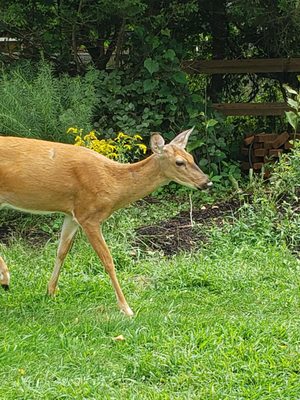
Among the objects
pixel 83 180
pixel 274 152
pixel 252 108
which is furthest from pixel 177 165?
pixel 252 108

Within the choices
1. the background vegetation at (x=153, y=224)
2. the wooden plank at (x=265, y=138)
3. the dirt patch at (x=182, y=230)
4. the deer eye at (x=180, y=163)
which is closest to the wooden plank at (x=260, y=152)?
the wooden plank at (x=265, y=138)

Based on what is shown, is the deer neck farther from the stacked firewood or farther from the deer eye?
the stacked firewood

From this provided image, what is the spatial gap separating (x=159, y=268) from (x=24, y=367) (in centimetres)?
213

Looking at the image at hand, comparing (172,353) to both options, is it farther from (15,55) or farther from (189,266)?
(15,55)

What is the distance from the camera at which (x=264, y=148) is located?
10.6 metres

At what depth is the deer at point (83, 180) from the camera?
5.37 m

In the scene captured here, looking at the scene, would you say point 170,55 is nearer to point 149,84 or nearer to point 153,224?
point 149,84

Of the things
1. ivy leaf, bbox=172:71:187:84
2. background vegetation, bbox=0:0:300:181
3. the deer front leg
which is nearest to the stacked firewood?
background vegetation, bbox=0:0:300:181

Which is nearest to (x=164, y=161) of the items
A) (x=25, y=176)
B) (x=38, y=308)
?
(x=25, y=176)

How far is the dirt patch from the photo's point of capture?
7078 mm

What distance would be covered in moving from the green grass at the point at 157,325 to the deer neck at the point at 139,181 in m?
0.77

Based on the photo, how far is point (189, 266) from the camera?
6.27 metres

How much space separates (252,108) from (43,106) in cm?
385

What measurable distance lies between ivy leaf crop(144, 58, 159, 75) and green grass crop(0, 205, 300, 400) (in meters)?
3.22
